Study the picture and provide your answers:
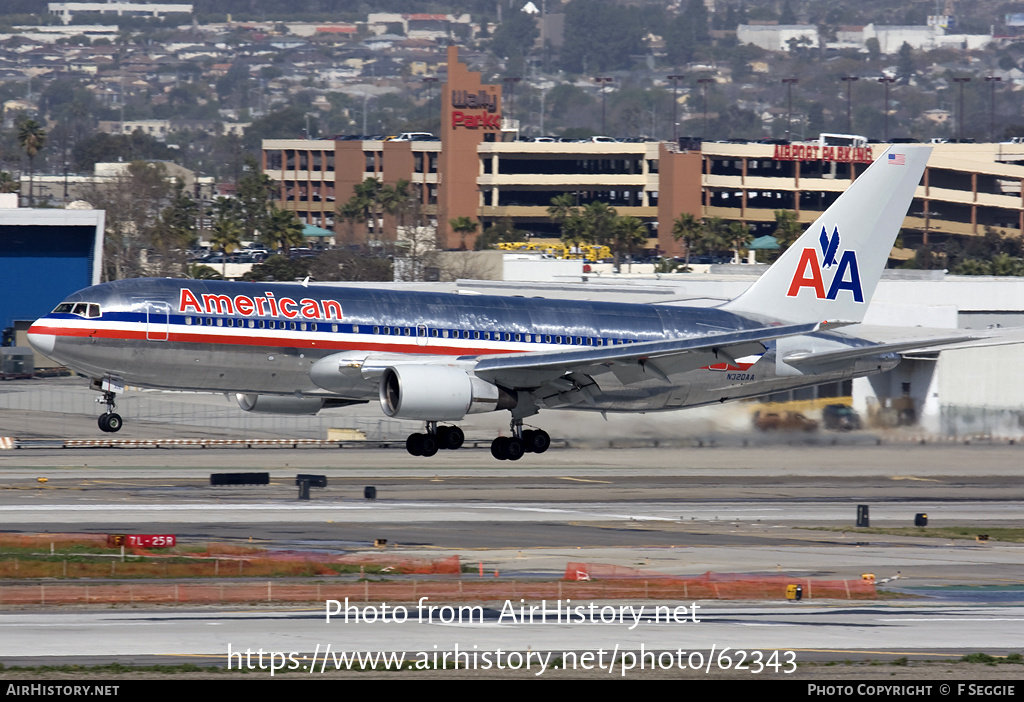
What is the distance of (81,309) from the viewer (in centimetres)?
4438

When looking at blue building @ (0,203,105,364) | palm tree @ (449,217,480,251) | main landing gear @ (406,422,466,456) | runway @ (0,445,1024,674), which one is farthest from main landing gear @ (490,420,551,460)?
palm tree @ (449,217,480,251)

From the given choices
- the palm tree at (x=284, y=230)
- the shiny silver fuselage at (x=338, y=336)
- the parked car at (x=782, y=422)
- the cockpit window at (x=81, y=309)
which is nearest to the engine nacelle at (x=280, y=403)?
the shiny silver fuselage at (x=338, y=336)

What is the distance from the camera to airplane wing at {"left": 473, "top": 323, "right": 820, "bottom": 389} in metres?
45.5

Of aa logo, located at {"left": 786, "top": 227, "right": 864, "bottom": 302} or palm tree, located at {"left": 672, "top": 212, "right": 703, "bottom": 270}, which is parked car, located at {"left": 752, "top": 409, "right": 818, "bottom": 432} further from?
palm tree, located at {"left": 672, "top": 212, "right": 703, "bottom": 270}

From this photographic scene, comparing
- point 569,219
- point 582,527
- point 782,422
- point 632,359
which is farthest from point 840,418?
point 569,219

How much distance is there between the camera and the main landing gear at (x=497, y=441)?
47.2m

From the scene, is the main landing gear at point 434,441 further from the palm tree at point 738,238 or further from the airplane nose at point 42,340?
the palm tree at point 738,238

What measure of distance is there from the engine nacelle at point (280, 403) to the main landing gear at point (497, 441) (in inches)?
144

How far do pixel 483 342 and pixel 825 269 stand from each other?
14.0 metres

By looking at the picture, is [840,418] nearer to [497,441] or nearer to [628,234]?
[497,441]

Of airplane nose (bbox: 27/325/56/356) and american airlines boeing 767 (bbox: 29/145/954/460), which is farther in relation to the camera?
american airlines boeing 767 (bbox: 29/145/954/460)

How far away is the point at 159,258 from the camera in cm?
15525

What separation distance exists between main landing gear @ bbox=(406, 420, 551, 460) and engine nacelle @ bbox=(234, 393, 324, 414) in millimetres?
3660

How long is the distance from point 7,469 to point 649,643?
4237 centimetres
